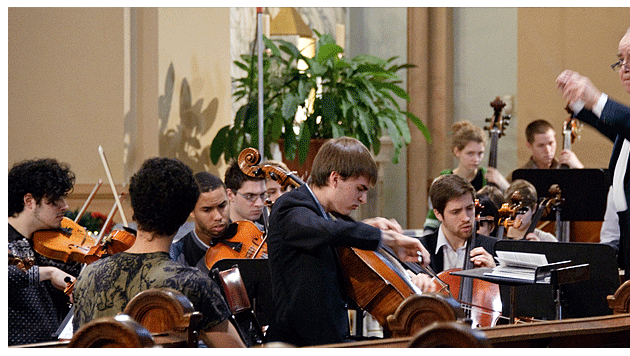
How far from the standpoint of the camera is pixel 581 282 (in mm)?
2654

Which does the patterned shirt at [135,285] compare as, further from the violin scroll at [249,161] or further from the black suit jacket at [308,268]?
the violin scroll at [249,161]

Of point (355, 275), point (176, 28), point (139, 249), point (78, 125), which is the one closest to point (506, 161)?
point (176, 28)

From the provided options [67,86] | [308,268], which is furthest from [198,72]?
[308,268]

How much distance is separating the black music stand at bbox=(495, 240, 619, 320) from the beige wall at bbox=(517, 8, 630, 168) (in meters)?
3.66

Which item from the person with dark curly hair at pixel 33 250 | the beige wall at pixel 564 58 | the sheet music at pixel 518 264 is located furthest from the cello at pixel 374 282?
the beige wall at pixel 564 58

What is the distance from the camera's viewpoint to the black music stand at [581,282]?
2.58 metres

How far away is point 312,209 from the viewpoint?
2381mm

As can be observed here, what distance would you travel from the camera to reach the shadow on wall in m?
5.26

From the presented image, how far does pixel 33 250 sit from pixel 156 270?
1349 millimetres

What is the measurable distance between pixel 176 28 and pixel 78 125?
1.01m

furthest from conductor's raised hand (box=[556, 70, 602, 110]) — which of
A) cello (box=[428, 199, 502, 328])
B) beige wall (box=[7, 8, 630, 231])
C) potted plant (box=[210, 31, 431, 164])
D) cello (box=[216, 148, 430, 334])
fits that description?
beige wall (box=[7, 8, 630, 231])

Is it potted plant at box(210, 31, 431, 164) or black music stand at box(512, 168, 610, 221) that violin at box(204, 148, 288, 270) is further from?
black music stand at box(512, 168, 610, 221)

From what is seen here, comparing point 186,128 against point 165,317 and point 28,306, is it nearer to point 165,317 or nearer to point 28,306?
point 28,306
